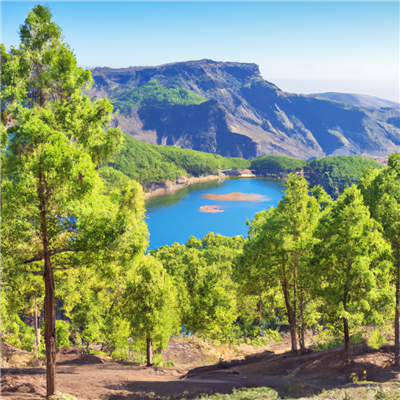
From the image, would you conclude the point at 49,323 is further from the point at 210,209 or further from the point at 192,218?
the point at 210,209

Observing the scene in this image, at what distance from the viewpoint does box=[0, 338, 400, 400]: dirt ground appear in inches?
591

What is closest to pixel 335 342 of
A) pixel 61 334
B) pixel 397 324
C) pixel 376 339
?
pixel 397 324

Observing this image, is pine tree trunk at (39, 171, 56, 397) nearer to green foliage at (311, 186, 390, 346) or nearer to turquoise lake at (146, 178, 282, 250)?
green foliage at (311, 186, 390, 346)

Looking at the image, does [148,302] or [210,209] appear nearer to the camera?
[148,302]

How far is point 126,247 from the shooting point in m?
12.5

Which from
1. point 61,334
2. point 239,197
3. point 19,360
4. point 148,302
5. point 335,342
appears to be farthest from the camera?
point 239,197

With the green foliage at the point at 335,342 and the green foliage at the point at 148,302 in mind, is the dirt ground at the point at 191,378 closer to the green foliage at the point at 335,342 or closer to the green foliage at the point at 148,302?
the green foliage at the point at 335,342

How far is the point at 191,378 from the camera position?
20.4 meters

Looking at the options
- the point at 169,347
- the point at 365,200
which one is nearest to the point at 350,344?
the point at 365,200

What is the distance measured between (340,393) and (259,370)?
9.67 metres

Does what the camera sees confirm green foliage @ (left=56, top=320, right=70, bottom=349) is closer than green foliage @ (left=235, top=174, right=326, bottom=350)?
No

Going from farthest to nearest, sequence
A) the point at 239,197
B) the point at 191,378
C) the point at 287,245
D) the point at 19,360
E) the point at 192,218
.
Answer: the point at 239,197, the point at 192,218, the point at 19,360, the point at 287,245, the point at 191,378

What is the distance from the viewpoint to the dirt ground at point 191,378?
15016 millimetres

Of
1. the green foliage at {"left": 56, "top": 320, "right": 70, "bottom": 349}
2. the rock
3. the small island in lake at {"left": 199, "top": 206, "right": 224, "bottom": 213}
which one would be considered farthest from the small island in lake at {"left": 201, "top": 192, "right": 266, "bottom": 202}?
the rock
